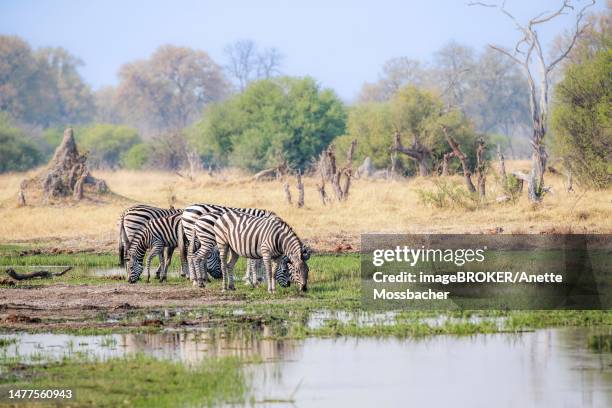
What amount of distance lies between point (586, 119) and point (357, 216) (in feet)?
26.8

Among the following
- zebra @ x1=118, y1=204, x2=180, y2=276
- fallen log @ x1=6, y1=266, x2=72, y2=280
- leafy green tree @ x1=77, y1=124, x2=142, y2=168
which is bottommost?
fallen log @ x1=6, y1=266, x2=72, y2=280

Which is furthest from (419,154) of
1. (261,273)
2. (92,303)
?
(92,303)

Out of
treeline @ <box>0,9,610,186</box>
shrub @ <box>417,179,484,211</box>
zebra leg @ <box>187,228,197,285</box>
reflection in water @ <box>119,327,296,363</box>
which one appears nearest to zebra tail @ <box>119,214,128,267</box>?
zebra leg @ <box>187,228,197,285</box>

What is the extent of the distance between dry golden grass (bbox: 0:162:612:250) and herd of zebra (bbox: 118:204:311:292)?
13.4 ft

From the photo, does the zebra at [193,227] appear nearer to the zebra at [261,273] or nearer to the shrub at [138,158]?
the zebra at [261,273]

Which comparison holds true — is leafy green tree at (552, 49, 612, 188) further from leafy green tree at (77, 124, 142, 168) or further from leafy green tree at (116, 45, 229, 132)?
leafy green tree at (116, 45, 229, 132)

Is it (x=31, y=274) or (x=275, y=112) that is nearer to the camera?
(x=31, y=274)

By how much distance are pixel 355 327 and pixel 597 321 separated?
9.05 feet

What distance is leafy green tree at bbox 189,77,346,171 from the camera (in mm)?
46562

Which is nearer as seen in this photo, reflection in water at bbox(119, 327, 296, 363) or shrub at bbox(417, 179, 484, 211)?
reflection in water at bbox(119, 327, 296, 363)

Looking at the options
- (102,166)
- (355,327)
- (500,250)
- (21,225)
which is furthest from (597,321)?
(102,166)

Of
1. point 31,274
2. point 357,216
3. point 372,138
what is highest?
point 372,138

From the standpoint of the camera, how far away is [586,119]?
29000mm

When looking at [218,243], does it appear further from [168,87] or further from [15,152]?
[168,87]
